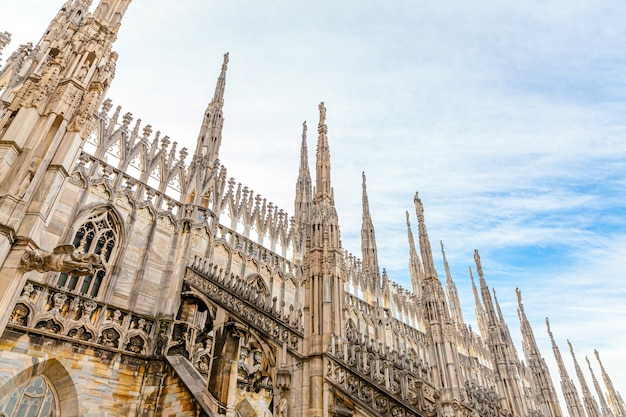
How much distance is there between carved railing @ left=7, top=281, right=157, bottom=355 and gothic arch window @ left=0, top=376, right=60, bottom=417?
1.19 m

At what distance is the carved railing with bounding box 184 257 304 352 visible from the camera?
9570 millimetres

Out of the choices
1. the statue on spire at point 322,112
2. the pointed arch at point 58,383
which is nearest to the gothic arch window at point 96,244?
the pointed arch at point 58,383

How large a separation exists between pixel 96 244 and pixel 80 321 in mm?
2757

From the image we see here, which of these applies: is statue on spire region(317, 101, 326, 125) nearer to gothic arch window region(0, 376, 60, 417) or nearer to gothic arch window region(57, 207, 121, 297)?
gothic arch window region(57, 207, 121, 297)

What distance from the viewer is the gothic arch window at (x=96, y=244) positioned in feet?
35.9

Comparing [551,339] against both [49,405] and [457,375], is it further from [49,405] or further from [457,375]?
[49,405]

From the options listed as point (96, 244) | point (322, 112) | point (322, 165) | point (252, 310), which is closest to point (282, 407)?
point (252, 310)

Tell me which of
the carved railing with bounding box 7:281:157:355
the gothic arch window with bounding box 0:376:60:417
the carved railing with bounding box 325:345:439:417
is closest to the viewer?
the carved railing with bounding box 325:345:439:417

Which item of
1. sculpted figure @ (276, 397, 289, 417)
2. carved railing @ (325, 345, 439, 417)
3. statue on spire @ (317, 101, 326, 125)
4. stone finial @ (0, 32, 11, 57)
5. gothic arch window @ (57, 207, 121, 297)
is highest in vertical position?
stone finial @ (0, 32, 11, 57)

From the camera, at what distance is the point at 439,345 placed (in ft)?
38.5

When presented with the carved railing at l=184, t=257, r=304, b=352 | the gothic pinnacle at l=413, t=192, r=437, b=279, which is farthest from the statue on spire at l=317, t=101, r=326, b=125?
the carved railing at l=184, t=257, r=304, b=352

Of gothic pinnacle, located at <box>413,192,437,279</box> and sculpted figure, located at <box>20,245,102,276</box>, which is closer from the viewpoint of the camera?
sculpted figure, located at <box>20,245,102,276</box>

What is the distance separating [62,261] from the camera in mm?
4352

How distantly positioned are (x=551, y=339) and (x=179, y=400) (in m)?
33.1
